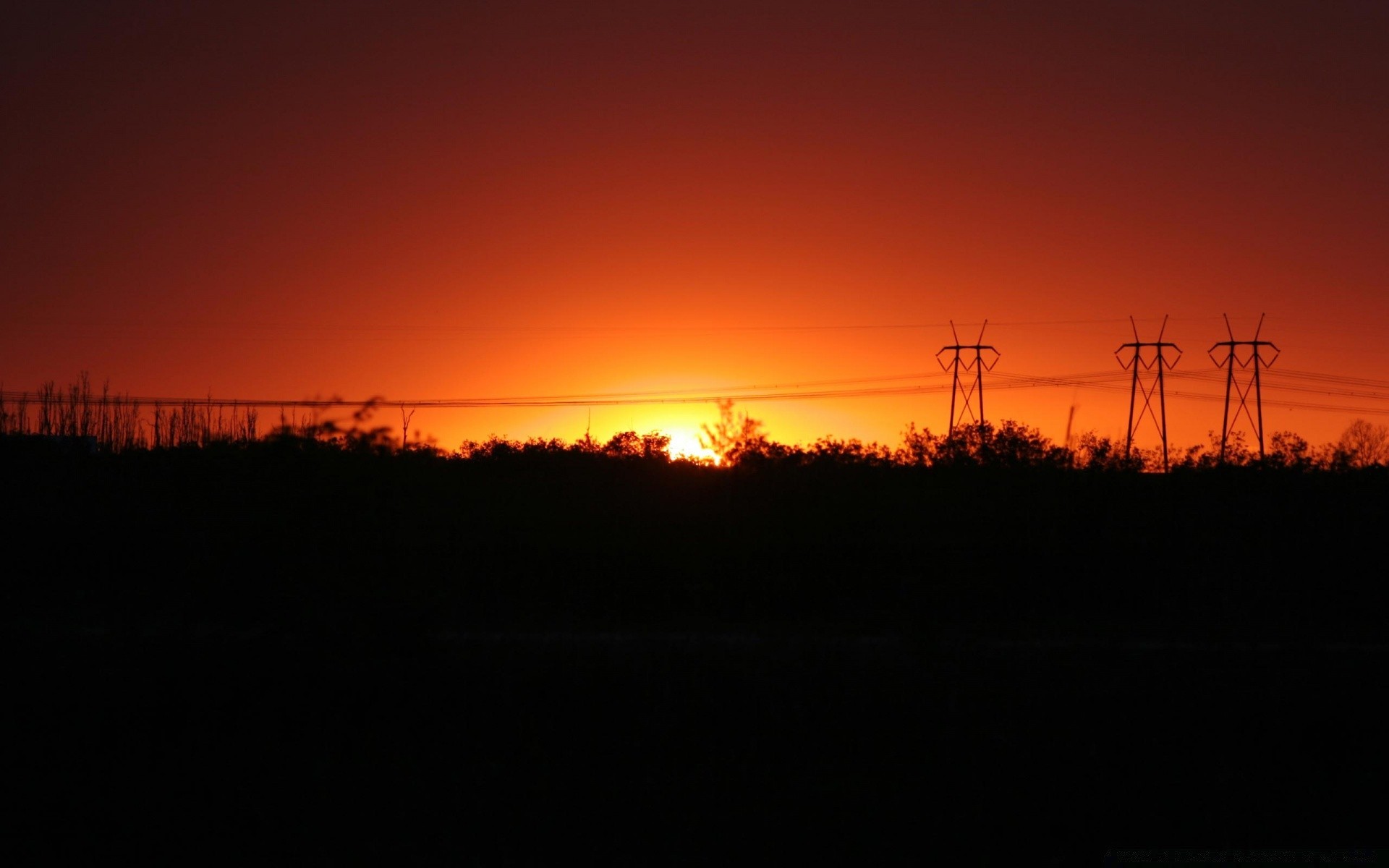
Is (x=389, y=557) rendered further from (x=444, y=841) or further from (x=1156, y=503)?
(x=1156, y=503)

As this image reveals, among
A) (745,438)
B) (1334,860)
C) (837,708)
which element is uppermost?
(745,438)

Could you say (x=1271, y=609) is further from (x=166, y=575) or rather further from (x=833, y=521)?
(x=166, y=575)

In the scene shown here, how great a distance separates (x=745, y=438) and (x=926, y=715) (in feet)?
52.2

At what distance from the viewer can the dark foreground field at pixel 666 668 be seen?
46.2 ft

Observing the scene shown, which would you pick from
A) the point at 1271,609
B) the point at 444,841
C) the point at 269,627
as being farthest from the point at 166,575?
the point at 1271,609

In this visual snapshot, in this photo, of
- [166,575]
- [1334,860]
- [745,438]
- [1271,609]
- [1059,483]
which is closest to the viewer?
[1334,860]

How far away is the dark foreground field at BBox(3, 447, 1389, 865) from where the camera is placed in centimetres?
1407

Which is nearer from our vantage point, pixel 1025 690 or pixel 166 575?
→ pixel 1025 690

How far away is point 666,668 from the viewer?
1703 centimetres

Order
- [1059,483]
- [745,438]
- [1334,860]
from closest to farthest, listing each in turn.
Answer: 1. [1334,860]
2. [1059,483]
3. [745,438]

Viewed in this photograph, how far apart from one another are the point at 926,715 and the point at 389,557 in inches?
444

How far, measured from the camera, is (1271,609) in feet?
80.1

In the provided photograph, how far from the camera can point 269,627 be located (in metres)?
16.7

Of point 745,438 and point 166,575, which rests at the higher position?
point 745,438
